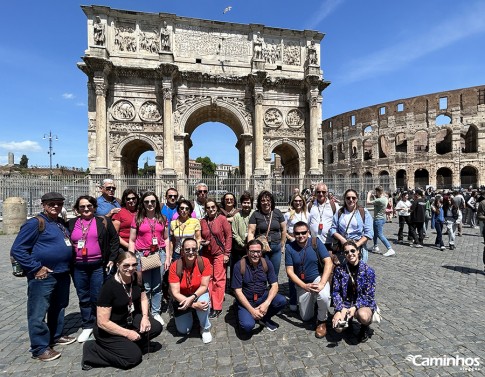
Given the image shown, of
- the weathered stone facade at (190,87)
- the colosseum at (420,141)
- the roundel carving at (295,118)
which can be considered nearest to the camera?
the weathered stone facade at (190,87)

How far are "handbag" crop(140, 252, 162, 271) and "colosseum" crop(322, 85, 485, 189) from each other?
30.7 m

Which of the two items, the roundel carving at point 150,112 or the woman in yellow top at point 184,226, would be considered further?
the roundel carving at point 150,112

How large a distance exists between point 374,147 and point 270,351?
37.4 m

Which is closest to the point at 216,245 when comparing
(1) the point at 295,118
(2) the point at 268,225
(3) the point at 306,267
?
(2) the point at 268,225

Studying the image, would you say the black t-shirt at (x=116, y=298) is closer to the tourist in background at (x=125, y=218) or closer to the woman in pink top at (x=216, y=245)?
the tourist in background at (x=125, y=218)

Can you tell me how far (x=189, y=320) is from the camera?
3.58 metres

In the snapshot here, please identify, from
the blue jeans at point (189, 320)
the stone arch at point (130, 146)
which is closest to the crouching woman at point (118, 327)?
the blue jeans at point (189, 320)

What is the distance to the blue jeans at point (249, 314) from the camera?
11.3 feet

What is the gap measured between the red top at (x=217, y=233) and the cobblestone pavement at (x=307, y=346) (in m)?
0.98

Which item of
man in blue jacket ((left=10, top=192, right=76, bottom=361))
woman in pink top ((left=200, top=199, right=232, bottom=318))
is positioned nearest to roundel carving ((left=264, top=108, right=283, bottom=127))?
woman in pink top ((left=200, top=199, right=232, bottom=318))

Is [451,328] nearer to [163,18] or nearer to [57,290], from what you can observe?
[57,290]

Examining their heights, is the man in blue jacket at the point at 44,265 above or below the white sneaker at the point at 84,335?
above

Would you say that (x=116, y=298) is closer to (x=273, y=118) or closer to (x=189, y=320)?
(x=189, y=320)

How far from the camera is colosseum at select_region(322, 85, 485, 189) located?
30.9 metres
